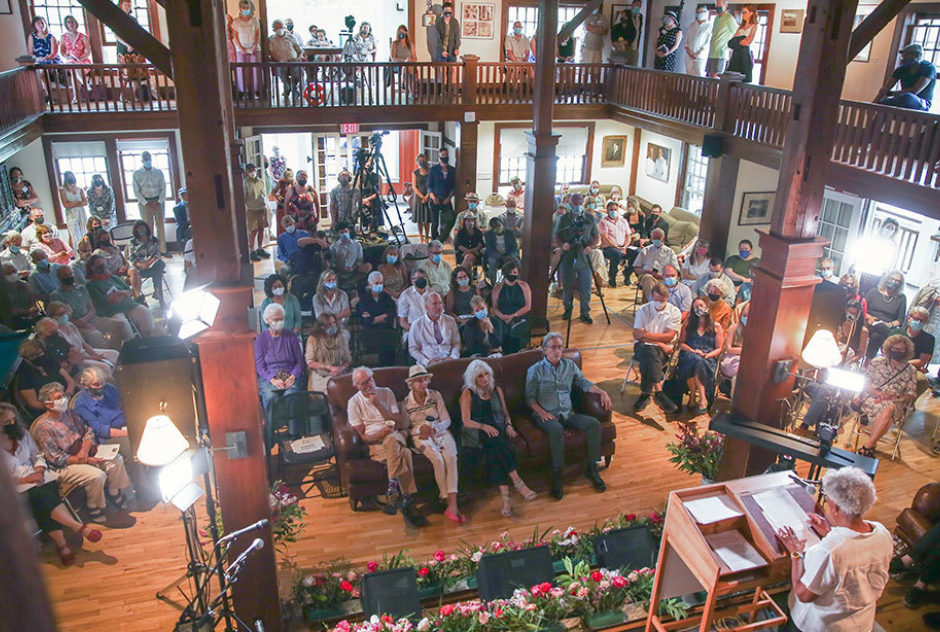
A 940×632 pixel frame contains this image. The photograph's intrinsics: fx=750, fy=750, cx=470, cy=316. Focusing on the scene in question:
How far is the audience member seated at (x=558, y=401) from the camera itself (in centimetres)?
641

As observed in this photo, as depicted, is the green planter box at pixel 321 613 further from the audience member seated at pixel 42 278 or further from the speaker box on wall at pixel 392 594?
the audience member seated at pixel 42 278

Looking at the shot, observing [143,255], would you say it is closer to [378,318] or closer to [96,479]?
[378,318]

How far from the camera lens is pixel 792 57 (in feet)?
45.0

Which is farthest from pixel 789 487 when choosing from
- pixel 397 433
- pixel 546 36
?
pixel 546 36

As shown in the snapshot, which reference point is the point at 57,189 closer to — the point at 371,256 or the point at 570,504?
the point at 371,256

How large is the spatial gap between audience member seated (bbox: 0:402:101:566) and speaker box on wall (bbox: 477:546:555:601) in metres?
3.01

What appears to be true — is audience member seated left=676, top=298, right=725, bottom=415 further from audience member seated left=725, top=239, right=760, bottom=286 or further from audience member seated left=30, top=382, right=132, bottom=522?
audience member seated left=30, top=382, right=132, bottom=522

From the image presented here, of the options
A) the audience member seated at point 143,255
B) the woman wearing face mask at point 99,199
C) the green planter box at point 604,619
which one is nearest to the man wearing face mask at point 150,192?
the woman wearing face mask at point 99,199

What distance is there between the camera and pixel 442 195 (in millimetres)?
12938

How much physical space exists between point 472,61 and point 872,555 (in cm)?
1094

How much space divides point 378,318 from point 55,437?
130 inches

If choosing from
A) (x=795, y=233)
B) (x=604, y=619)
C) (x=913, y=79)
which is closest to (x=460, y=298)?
(x=795, y=233)

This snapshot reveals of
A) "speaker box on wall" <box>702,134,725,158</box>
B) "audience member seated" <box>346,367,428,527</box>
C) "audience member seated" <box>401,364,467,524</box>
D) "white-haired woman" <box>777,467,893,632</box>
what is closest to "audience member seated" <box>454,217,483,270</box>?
"speaker box on wall" <box>702,134,725,158</box>

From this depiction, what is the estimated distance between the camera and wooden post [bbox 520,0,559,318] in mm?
8281
